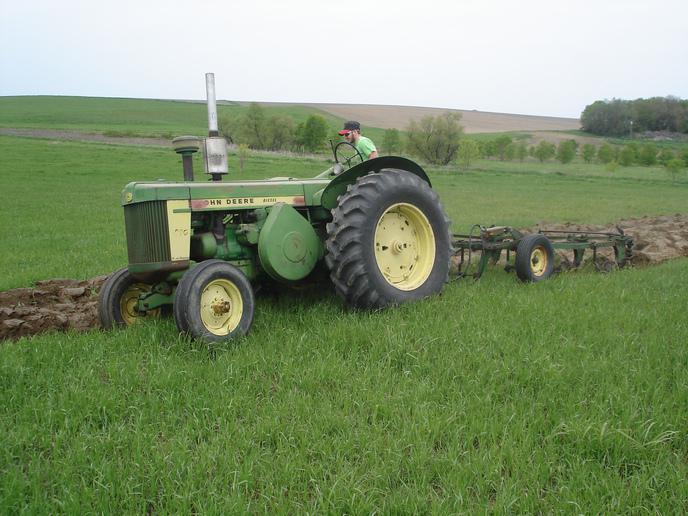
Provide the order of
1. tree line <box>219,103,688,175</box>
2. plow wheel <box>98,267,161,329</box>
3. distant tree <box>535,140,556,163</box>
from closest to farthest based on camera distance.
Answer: plow wheel <box>98,267,161,329</box>
tree line <box>219,103,688,175</box>
distant tree <box>535,140,556,163</box>

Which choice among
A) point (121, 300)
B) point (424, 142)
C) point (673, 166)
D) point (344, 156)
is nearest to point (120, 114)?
point (424, 142)

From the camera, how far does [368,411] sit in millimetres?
3307

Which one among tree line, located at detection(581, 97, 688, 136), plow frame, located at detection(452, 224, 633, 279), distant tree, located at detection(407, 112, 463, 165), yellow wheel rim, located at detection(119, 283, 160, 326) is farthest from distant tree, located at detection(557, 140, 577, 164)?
yellow wheel rim, located at detection(119, 283, 160, 326)

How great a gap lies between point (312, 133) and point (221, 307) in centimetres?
5873

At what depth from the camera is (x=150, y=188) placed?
462 cm

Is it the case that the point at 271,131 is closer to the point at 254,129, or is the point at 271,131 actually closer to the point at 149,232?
the point at 254,129

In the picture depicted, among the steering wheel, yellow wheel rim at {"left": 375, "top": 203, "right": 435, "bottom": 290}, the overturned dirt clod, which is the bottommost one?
the overturned dirt clod

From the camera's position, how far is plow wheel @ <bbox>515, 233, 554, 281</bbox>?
21.5 feet

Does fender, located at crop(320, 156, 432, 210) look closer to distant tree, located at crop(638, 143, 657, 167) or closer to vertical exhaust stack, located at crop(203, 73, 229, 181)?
vertical exhaust stack, located at crop(203, 73, 229, 181)

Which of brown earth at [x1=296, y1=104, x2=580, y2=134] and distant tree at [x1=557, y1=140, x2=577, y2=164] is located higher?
brown earth at [x1=296, y1=104, x2=580, y2=134]

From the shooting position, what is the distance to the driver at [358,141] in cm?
634

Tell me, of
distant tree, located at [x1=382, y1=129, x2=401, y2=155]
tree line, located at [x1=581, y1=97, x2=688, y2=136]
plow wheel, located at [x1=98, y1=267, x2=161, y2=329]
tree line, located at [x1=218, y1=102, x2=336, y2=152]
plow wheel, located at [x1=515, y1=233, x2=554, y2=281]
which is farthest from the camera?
tree line, located at [x1=581, y1=97, x2=688, y2=136]

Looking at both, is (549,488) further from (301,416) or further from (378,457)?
(301,416)

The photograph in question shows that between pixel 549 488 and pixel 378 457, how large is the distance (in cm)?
81
